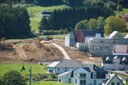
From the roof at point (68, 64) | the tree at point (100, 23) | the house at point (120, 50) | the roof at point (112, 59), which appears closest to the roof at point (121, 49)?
the house at point (120, 50)

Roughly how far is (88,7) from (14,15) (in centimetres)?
1681

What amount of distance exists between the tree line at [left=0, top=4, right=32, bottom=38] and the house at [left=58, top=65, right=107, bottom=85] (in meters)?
31.3

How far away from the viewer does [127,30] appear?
94562mm

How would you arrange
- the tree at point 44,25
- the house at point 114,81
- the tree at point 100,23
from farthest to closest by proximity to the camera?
the tree at point 44,25
the tree at point 100,23
the house at point 114,81

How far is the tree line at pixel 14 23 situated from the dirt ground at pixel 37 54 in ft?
32.9

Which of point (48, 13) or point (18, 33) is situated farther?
point (48, 13)

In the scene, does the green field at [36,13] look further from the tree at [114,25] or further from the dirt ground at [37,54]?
the dirt ground at [37,54]

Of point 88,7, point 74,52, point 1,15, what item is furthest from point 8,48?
point 88,7

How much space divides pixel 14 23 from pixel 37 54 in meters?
17.9

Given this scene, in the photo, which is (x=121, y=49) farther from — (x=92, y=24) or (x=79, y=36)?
(x=92, y=24)

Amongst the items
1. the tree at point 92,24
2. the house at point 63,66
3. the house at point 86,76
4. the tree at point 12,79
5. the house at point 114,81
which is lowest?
the tree at point 92,24

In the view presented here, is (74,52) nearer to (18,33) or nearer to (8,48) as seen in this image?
(8,48)

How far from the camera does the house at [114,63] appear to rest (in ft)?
233

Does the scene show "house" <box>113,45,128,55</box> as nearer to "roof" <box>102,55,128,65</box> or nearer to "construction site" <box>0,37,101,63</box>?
"construction site" <box>0,37,101,63</box>
